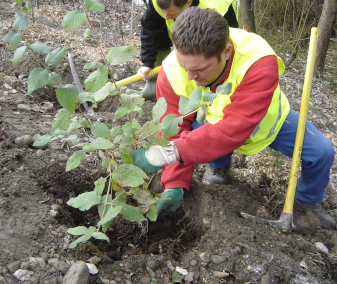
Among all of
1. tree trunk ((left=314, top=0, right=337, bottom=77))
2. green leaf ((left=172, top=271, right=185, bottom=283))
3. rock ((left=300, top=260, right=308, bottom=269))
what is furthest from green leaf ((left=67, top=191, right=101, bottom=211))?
tree trunk ((left=314, top=0, right=337, bottom=77))

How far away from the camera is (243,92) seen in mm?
1668

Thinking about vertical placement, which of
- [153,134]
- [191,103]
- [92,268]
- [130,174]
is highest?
[191,103]

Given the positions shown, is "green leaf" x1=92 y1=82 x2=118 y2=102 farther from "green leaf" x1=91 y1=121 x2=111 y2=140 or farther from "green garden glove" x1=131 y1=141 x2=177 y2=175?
"green garden glove" x1=131 y1=141 x2=177 y2=175

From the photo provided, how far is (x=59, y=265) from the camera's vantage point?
1327mm

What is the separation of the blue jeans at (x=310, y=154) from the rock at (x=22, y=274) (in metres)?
1.78

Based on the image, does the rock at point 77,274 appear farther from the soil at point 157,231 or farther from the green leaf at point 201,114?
the green leaf at point 201,114

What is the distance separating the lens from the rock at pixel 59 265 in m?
1.31

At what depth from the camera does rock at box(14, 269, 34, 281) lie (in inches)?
47.7

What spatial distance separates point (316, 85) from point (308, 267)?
3358 millimetres

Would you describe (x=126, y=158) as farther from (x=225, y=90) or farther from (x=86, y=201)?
(x=225, y=90)

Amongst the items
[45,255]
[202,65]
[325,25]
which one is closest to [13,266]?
[45,255]

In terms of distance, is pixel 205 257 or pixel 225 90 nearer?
pixel 225 90

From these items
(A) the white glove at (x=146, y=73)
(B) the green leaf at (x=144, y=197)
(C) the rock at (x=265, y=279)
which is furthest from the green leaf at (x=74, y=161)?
(A) the white glove at (x=146, y=73)

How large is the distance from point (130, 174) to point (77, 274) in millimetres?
492
